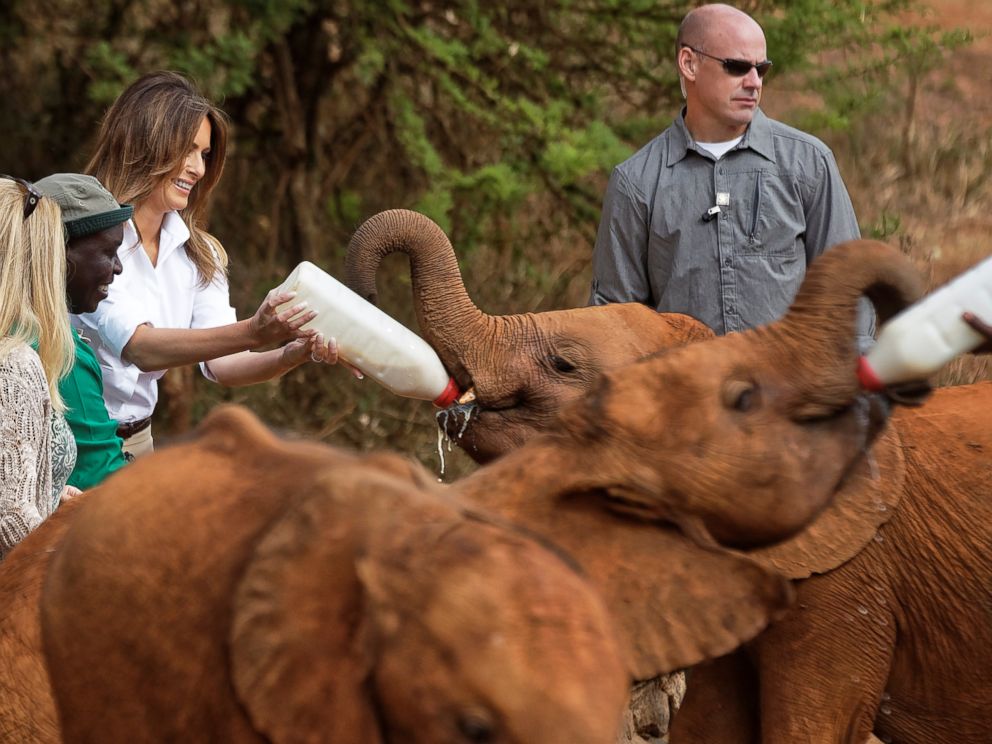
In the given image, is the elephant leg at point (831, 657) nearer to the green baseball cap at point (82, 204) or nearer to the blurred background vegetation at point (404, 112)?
the green baseball cap at point (82, 204)

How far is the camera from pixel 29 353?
11.6 feet

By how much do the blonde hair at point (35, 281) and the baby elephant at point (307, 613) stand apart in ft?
3.64

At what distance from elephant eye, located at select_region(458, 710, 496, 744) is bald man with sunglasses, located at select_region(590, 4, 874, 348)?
2.86 meters

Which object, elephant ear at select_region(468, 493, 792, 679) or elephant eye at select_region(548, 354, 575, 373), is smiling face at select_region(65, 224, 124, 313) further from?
elephant ear at select_region(468, 493, 792, 679)

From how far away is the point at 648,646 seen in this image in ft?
9.20

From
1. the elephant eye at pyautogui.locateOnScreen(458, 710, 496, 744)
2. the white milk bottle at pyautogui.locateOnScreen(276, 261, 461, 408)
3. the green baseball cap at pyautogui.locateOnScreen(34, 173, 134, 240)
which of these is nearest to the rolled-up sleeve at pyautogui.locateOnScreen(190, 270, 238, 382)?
the white milk bottle at pyautogui.locateOnScreen(276, 261, 461, 408)

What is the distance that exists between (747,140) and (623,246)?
→ 1.79 ft

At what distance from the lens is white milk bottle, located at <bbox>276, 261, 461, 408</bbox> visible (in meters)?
4.13

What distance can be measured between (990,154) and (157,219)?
30.4 ft

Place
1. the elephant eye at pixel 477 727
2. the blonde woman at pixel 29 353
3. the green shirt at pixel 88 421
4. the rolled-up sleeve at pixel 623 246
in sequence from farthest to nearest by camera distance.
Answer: the rolled-up sleeve at pixel 623 246 < the green shirt at pixel 88 421 < the blonde woman at pixel 29 353 < the elephant eye at pixel 477 727

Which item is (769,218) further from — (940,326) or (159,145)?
(159,145)

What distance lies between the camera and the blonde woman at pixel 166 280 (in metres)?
4.25

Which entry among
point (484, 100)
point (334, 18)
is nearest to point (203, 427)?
point (484, 100)

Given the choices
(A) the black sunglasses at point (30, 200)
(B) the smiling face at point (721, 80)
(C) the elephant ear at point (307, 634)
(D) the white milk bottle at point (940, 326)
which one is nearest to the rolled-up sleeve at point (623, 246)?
(B) the smiling face at point (721, 80)
